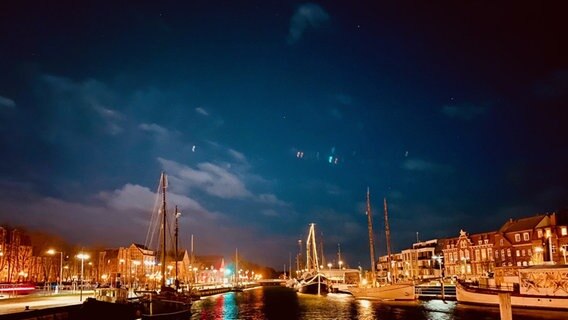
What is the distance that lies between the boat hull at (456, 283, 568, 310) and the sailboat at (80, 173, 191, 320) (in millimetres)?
40707

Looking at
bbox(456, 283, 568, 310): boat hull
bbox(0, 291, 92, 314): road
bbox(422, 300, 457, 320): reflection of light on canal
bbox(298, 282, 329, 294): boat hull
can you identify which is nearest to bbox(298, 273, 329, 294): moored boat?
bbox(298, 282, 329, 294): boat hull

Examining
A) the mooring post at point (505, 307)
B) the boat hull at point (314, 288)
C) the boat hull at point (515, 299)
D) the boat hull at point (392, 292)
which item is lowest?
the boat hull at point (314, 288)

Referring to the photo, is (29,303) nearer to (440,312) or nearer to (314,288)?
(440,312)

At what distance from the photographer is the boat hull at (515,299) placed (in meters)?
54.2

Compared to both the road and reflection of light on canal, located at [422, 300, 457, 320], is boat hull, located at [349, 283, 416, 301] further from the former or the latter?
the road

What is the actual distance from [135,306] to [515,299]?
47755mm

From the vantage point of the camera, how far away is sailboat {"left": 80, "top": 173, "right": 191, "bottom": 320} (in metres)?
47.5

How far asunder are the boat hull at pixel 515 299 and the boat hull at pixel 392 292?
10.3 metres

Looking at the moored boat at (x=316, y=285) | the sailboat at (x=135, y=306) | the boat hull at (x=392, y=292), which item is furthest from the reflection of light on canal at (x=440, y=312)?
the moored boat at (x=316, y=285)

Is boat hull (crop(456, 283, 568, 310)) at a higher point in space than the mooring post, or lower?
lower

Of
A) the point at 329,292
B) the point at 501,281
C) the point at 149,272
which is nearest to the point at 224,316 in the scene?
the point at 501,281

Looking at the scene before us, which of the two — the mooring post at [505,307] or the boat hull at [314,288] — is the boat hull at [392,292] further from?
the mooring post at [505,307]

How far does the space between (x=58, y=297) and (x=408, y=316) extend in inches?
1775

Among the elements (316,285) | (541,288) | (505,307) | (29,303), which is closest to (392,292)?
(541,288)
